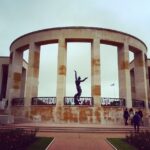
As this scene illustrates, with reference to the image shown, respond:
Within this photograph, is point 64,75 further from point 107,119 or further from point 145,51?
point 145,51

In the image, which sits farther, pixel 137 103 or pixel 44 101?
pixel 137 103

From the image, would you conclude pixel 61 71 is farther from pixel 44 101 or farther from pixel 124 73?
pixel 124 73

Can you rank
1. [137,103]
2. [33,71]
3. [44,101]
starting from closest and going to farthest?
[44,101] → [33,71] → [137,103]

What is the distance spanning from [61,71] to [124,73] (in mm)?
6572

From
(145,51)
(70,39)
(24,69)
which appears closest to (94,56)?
(70,39)

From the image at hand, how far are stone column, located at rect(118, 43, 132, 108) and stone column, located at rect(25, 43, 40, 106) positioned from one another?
8843 millimetres

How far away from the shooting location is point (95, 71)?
77.4ft

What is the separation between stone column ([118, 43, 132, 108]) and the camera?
2424 cm

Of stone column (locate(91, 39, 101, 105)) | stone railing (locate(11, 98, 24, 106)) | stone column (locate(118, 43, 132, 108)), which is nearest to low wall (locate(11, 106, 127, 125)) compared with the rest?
stone column (locate(91, 39, 101, 105))

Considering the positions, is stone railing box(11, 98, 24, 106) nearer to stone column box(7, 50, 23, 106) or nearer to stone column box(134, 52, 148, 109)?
stone column box(7, 50, 23, 106)

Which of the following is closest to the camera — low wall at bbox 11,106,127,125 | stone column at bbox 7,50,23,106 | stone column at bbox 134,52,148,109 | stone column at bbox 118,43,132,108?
low wall at bbox 11,106,127,125

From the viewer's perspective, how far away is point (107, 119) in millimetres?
21938

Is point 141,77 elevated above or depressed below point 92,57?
below

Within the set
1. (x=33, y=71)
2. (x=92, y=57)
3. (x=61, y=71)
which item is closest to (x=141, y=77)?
(x=92, y=57)
